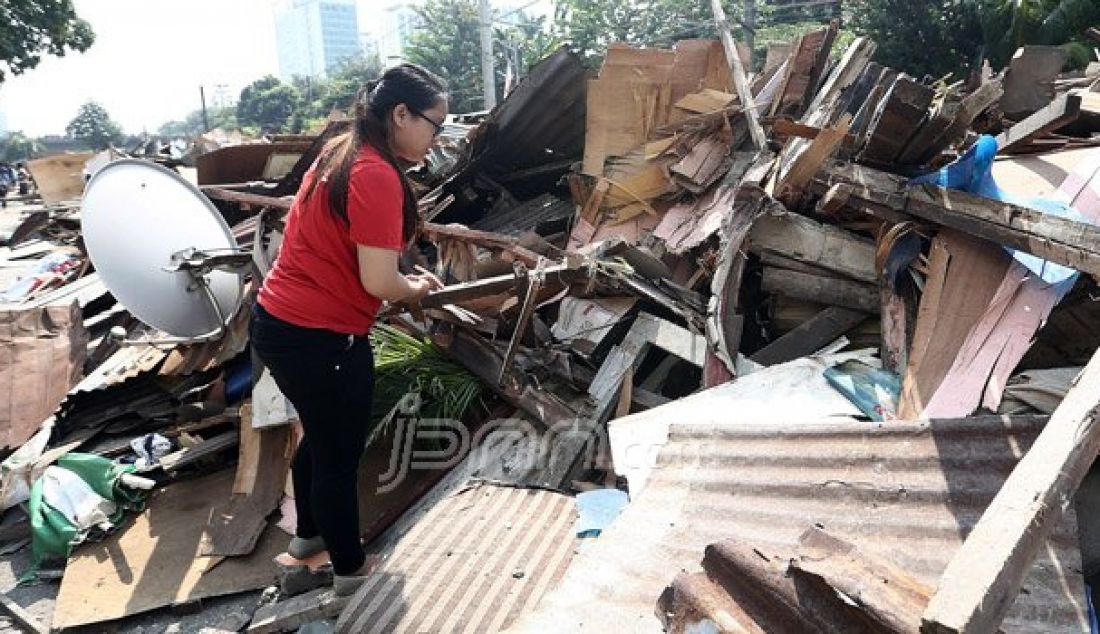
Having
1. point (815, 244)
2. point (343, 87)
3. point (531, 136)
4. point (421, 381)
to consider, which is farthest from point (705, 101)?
point (343, 87)

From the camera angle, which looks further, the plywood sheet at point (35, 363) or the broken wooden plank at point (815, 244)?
the plywood sheet at point (35, 363)

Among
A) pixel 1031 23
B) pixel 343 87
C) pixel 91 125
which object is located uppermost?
pixel 1031 23

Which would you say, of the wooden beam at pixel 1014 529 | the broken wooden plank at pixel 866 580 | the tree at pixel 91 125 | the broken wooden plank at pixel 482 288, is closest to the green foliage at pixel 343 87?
the tree at pixel 91 125

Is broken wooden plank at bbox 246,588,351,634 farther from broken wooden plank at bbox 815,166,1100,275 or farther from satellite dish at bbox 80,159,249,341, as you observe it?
broken wooden plank at bbox 815,166,1100,275

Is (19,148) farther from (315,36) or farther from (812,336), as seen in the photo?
(812,336)

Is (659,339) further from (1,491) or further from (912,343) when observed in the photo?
(1,491)

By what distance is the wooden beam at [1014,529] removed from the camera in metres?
0.88

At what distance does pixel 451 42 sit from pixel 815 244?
4124 cm

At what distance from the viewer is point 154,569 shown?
296cm

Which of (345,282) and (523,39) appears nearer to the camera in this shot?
(345,282)

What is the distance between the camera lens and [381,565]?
2395mm

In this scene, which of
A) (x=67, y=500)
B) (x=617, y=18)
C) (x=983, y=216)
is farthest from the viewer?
(x=617, y=18)

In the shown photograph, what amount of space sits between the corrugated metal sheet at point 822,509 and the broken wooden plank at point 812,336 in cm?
95

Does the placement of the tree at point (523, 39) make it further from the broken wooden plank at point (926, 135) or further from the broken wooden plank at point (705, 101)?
the broken wooden plank at point (926, 135)
